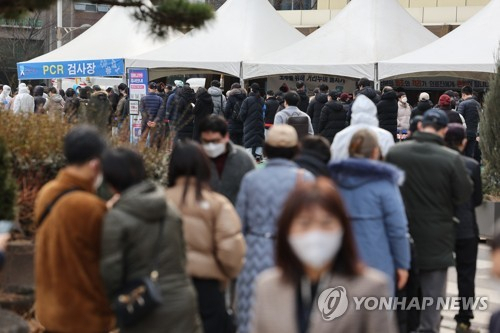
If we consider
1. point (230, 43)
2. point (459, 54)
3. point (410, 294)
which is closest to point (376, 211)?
point (410, 294)

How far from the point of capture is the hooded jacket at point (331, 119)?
17.5 m

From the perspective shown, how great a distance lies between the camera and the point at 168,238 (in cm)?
495

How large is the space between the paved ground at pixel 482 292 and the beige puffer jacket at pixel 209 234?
2.70 m

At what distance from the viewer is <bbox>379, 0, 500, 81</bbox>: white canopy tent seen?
2184 centimetres

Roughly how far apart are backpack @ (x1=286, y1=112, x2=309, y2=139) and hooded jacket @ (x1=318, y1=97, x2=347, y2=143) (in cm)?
275

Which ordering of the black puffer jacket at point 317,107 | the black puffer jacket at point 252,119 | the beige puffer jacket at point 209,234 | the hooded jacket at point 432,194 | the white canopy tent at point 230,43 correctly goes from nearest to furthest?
the beige puffer jacket at point 209,234 < the hooded jacket at point 432,194 < the black puffer jacket at point 252,119 < the black puffer jacket at point 317,107 < the white canopy tent at point 230,43

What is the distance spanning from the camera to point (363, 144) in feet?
22.9

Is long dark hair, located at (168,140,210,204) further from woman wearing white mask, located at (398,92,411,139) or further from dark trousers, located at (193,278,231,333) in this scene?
woman wearing white mask, located at (398,92,411,139)

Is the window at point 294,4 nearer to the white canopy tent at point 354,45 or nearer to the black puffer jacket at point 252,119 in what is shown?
the white canopy tent at point 354,45

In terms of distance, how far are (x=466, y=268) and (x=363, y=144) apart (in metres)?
2.07

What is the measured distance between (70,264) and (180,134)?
1465 cm

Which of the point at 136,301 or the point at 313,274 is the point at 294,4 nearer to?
the point at 136,301

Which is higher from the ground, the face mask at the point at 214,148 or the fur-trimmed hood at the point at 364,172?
the face mask at the point at 214,148

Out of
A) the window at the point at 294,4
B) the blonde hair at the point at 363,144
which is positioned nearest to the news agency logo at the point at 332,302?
the blonde hair at the point at 363,144
